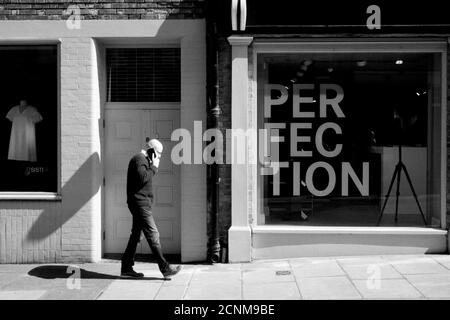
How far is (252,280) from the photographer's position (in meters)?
7.82

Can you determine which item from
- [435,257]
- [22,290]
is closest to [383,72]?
[435,257]

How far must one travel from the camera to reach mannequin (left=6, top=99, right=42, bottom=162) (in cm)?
949

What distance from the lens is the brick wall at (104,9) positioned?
902 centimetres

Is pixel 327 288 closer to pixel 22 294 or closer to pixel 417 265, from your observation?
pixel 417 265

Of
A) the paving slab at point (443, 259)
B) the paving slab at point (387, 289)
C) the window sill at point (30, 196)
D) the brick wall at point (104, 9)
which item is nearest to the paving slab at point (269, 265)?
the paving slab at point (387, 289)

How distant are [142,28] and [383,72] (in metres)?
3.70

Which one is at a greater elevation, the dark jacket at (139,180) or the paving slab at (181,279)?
the dark jacket at (139,180)

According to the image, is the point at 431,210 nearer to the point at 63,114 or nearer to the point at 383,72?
the point at 383,72

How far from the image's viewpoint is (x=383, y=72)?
9156 millimetres

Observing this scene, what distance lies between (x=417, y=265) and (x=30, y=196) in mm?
5754

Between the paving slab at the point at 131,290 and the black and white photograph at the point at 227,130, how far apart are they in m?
0.83

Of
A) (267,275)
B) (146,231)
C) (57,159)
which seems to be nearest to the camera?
(146,231)

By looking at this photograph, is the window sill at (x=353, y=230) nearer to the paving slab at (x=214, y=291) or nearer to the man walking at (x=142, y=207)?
the paving slab at (x=214, y=291)

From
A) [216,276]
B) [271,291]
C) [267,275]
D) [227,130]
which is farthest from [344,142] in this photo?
[271,291]
